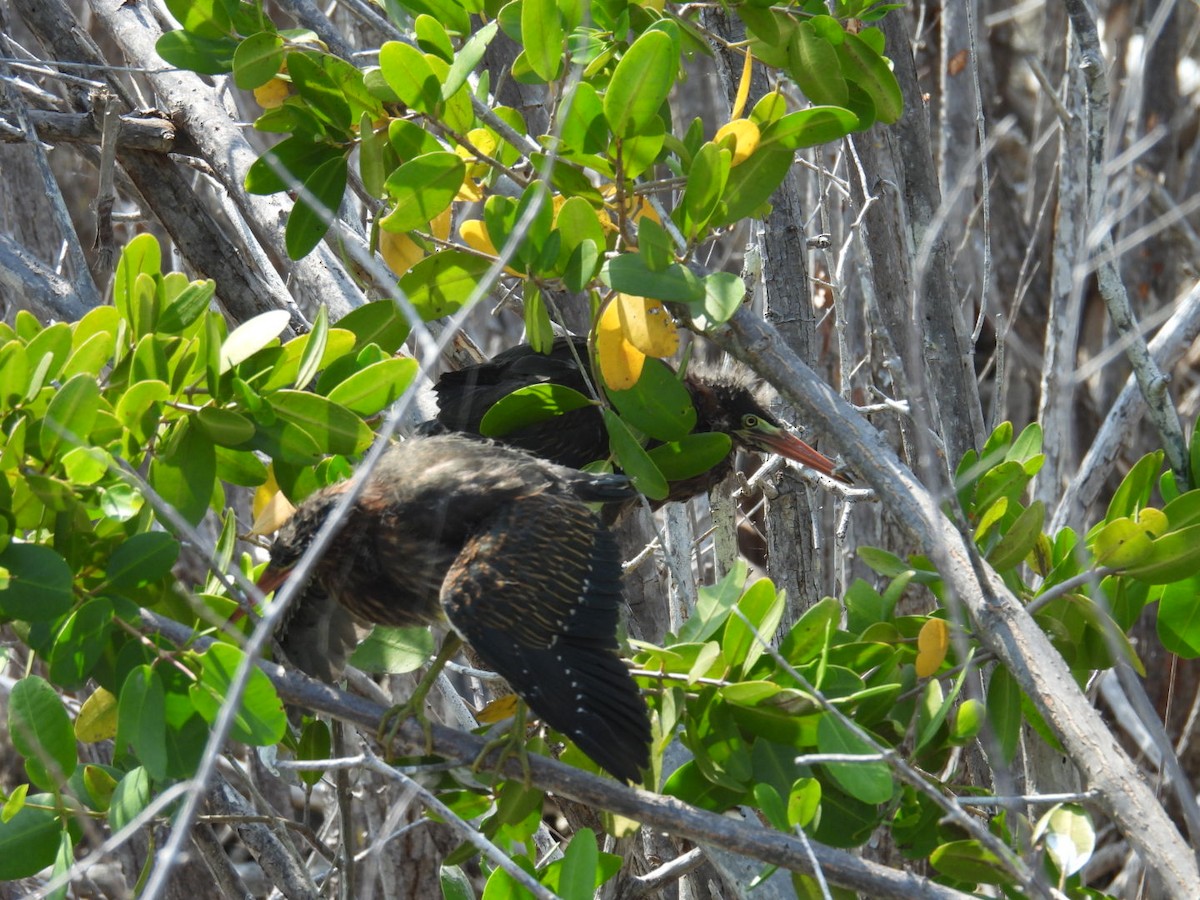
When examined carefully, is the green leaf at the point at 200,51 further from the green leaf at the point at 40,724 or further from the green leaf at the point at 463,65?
the green leaf at the point at 40,724

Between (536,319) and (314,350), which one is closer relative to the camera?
(314,350)

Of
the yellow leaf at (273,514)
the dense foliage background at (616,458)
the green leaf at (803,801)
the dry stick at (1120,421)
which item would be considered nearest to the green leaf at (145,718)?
the dense foliage background at (616,458)

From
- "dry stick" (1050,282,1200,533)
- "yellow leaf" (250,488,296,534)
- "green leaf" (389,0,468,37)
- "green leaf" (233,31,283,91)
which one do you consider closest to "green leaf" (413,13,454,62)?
"green leaf" (389,0,468,37)

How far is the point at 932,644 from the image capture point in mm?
2195

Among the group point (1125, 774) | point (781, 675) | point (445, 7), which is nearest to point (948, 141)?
point (445, 7)

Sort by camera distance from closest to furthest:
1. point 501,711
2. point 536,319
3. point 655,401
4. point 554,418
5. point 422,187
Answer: point 422,187
point 536,319
point 655,401
point 501,711
point 554,418

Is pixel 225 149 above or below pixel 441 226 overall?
above

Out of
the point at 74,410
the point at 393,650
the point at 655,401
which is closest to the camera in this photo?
the point at 74,410

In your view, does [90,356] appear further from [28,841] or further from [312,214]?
[28,841]

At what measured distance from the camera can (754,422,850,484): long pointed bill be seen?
3.29 meters

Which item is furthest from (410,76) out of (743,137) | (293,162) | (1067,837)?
(1067,837)

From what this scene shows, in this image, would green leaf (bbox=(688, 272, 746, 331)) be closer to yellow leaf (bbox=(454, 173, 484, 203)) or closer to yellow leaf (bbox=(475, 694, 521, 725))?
yellow leaf (bbox=(454, 173, 484, 203))

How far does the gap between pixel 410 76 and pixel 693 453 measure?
1061 millimetres

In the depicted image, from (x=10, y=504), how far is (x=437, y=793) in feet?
3.16
